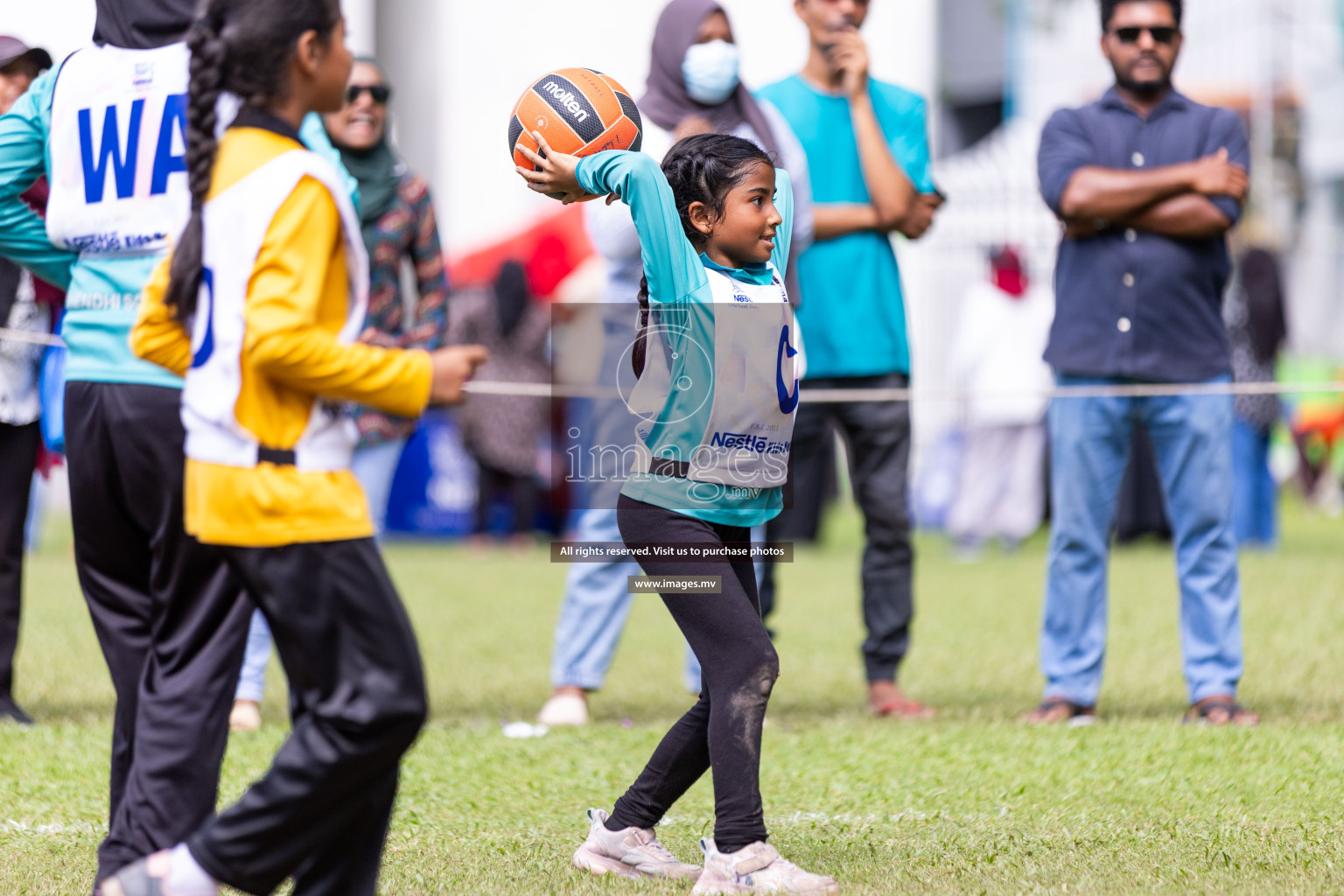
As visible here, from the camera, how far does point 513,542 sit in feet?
39.5

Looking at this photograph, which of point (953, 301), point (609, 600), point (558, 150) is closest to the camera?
point (558, 150)

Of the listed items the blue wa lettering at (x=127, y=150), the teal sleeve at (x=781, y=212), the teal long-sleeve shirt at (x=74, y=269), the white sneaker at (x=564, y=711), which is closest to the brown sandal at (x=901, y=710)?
the white sneaker at (x=564, y=711)

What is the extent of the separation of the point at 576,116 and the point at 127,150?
39.5 inches

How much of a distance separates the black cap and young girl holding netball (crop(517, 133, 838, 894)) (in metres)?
2.54

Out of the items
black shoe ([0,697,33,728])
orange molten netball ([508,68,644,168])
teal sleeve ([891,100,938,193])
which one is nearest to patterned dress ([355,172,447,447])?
black shoe ([0,697,33,728])

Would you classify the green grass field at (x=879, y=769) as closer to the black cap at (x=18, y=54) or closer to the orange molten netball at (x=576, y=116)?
the orange molten netball at (x=576, y=116)

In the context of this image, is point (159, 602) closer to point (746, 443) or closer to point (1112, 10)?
point (746, 443)

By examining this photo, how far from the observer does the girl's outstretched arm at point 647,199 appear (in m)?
3.25

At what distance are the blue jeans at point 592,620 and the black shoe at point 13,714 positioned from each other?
1758 mm

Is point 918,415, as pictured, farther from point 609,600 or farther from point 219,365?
point 219,365

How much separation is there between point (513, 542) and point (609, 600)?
21.8 ft

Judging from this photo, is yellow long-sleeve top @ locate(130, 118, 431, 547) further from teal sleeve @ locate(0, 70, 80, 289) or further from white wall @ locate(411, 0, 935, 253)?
white wall @ locate(411, 0, 935, 253)

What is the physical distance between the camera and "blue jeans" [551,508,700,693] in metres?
5.44

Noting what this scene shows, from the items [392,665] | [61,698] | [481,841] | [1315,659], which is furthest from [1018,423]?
[392,665]
